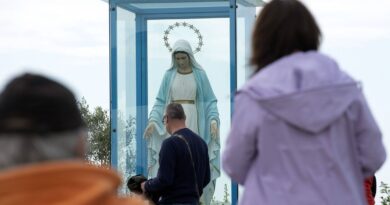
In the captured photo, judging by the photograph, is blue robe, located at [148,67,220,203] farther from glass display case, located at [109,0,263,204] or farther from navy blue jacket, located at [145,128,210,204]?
navy blue jacket, located at [145,128,210,204]

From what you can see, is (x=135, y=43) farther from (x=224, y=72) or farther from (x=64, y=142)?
(x=64, y=142)

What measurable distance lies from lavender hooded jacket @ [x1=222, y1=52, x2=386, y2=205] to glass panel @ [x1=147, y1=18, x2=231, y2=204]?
865 cm

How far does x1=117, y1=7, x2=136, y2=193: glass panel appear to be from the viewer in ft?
44.0

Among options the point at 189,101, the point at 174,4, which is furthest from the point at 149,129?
the point at 174,4

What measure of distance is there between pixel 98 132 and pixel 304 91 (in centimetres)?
2020

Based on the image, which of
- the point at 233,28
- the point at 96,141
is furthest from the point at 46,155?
the point at 96,141

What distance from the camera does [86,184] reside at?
97.3 inches

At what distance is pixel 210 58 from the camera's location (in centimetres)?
1341

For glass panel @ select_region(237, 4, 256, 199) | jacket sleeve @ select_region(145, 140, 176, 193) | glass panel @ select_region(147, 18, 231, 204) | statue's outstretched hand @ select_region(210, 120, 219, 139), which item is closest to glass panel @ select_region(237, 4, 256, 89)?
glass panel @ select_region(237, 4, 256, 199)

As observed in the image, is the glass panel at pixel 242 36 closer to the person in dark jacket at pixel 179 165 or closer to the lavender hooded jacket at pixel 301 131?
the person in dark jacket at pixel 179 165

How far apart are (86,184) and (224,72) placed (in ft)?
35.7

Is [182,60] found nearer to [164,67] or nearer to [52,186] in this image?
[164,67]

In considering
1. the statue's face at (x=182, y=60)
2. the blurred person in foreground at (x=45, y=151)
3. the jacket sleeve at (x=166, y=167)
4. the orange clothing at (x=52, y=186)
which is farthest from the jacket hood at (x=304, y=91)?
the statue's face at (x=182, y=60)

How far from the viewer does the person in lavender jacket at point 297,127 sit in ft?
14.6
